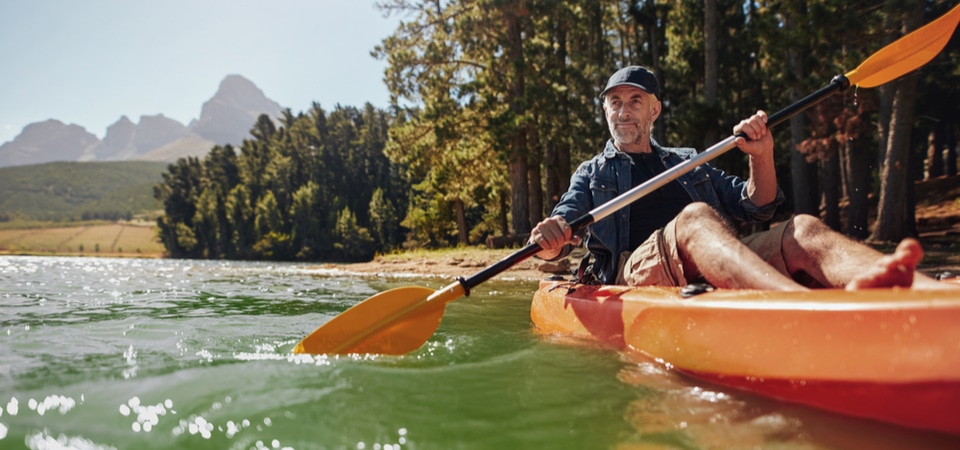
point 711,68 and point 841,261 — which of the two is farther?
point 711,68

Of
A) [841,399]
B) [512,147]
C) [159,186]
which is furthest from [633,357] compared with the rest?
[159,186]

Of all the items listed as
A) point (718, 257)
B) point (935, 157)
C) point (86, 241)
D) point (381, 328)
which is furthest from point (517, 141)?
point (86, 241)

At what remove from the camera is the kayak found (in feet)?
5.04

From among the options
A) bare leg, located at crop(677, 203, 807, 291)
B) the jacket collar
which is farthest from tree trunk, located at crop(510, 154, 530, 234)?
bare leg, located at crop(677, 203, 807, 291)

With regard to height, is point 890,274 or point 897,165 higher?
point 897,165

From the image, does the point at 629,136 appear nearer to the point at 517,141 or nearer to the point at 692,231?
the point at 692,231

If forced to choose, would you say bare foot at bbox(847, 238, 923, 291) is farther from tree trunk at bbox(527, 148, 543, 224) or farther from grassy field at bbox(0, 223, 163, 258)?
grassy field at bbox(0, 223, 163, 258)

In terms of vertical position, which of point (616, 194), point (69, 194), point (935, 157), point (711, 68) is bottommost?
point (616, 194)

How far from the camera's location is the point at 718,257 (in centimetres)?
244

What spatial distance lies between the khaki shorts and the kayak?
28cm

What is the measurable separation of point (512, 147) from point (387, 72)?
166 inches

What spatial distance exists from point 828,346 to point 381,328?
219 cm

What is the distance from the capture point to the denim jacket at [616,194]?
348 cm

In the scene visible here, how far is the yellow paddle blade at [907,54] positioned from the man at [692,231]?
49.0 inches
